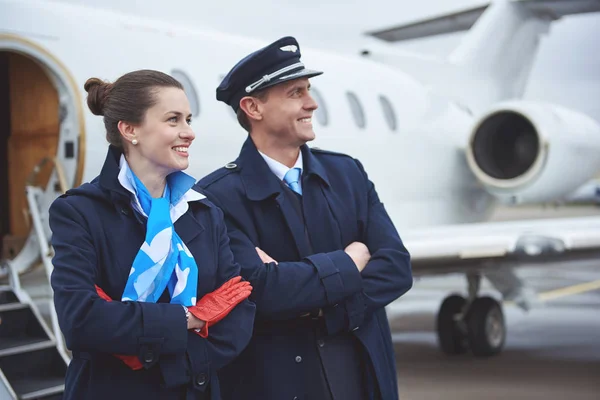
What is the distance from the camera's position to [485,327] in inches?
390

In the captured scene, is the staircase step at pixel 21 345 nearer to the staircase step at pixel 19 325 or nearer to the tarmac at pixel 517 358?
the staircase step at pixel 19 325

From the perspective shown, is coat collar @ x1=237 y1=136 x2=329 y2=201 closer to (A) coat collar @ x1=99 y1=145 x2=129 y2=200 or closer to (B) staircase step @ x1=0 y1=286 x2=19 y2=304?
(A) coat collar @ x1=99 y1=145 x2=129 y2=200

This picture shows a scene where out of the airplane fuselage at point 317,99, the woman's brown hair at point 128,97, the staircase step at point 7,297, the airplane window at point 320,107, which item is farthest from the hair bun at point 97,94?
the airplane window at point 320,107

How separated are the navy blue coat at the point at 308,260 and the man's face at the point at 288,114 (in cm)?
10

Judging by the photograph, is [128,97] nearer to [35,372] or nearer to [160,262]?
[160,262]

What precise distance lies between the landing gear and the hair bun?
306 inches

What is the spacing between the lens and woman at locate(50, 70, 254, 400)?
242cm

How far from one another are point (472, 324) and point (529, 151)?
2139 millimetres

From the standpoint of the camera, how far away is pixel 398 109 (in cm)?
1007

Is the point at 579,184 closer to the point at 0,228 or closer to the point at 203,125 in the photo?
the point at 203,125

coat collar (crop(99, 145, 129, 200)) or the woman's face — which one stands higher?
the woman's face

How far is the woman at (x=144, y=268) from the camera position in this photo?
242 centimetres

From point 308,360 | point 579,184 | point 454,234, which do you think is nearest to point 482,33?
point 579,184

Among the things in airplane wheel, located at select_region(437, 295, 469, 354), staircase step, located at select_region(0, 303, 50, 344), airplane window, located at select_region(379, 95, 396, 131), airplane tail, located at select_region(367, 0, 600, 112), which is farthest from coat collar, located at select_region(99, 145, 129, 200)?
airplane tail, located at select_region(367, 0, 600, 112)
